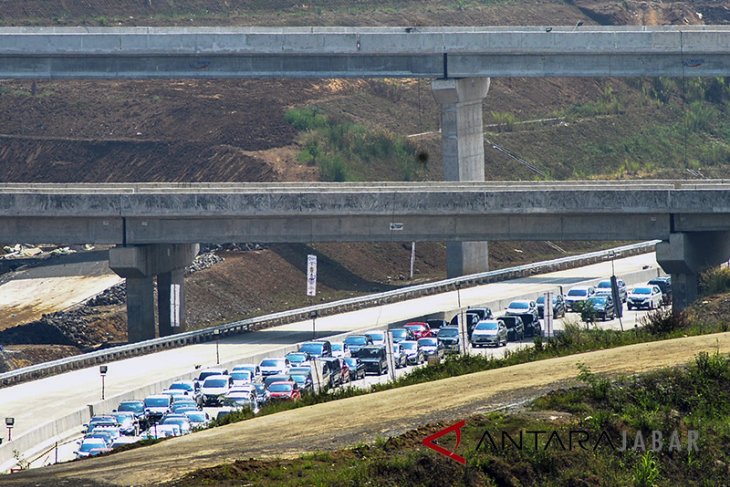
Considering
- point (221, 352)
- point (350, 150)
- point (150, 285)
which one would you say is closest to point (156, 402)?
point (221, 352)

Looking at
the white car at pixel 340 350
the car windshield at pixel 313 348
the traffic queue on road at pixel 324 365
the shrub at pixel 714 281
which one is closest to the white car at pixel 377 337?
the traffic queue on road at pixel 324 365

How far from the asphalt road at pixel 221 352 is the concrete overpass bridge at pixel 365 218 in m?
3.72

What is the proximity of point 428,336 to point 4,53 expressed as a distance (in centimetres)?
3201

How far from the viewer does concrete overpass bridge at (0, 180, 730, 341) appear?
7006 centimetres

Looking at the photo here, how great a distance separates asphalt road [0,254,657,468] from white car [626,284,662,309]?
6.15 m

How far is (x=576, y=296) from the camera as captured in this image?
73.8m

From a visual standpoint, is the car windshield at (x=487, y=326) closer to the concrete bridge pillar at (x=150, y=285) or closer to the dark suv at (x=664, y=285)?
the dark suv at (x=664, y=285)

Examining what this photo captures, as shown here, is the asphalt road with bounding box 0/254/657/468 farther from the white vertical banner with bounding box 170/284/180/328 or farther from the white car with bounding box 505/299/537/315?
the white car with bounding box 505/299/537/315

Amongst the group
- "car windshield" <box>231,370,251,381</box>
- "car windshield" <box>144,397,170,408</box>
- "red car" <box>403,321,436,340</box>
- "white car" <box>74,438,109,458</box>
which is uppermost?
"red car" <box>403,321,436,340</box>

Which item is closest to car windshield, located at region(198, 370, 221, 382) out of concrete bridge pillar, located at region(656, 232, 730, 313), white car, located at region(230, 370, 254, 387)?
Result: white car, located at region(230, 370, 254, 387)

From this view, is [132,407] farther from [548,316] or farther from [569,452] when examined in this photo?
[569,452]

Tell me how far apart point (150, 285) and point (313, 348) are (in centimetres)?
1391

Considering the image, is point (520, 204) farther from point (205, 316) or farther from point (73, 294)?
point (73, 294)

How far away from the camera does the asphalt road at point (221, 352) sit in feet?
182
